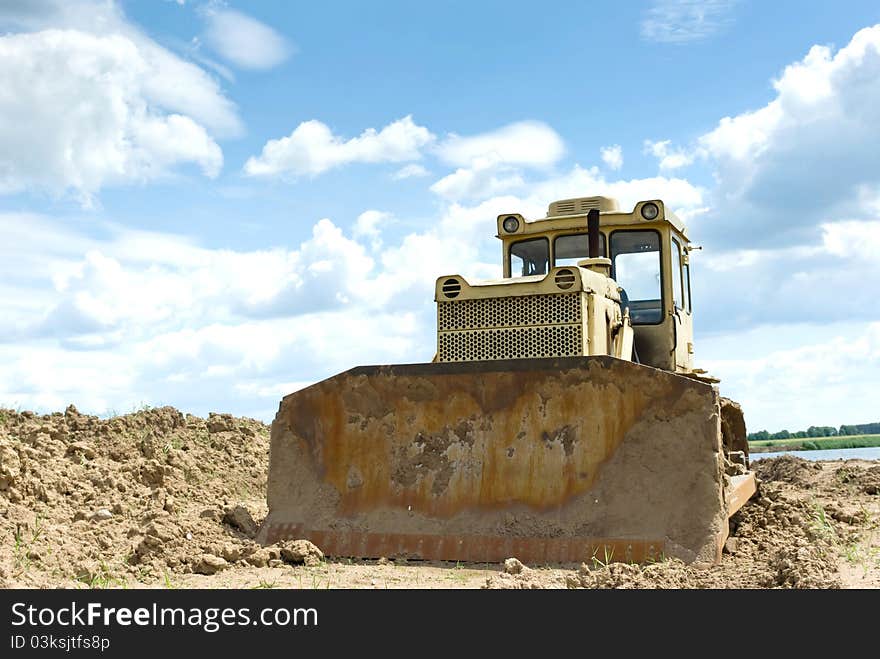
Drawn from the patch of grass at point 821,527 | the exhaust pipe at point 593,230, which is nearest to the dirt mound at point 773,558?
the patch of grass at point 821,527

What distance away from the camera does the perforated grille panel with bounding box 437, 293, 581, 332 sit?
622 cm

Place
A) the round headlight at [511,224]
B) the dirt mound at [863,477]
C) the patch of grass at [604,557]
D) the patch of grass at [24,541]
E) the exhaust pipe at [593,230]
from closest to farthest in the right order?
the patch of grass at [604,557] → the patch of grass at [24,541] → the exhaust pipe at [593,230] → the round headlight at [511,224] → the dirt mound at [863,477]

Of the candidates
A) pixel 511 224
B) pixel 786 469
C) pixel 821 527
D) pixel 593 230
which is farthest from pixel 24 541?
pixel 786 469

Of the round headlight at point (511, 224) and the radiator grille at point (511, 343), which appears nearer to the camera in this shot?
the radiator grille at point (511, 343)

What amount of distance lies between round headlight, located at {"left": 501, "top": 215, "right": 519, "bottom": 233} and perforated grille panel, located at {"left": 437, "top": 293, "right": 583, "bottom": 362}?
1.94m

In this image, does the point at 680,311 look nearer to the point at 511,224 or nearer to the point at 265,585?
the point at 511,224

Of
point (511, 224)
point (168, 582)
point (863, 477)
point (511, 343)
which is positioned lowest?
point (168, 582)

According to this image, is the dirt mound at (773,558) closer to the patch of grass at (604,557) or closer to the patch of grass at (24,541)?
the patch of grass at (604,557)

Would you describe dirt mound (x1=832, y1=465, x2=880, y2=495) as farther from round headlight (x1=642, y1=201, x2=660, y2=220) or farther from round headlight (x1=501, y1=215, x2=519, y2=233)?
round headlight (x1=501, y1=215, x2=519, y2=233)

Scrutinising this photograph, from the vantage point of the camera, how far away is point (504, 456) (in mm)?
5961

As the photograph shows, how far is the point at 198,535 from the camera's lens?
6.46 metres

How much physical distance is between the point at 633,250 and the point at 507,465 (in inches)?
118

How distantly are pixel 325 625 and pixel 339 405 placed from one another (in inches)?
102

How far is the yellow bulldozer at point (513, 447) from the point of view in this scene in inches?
221
